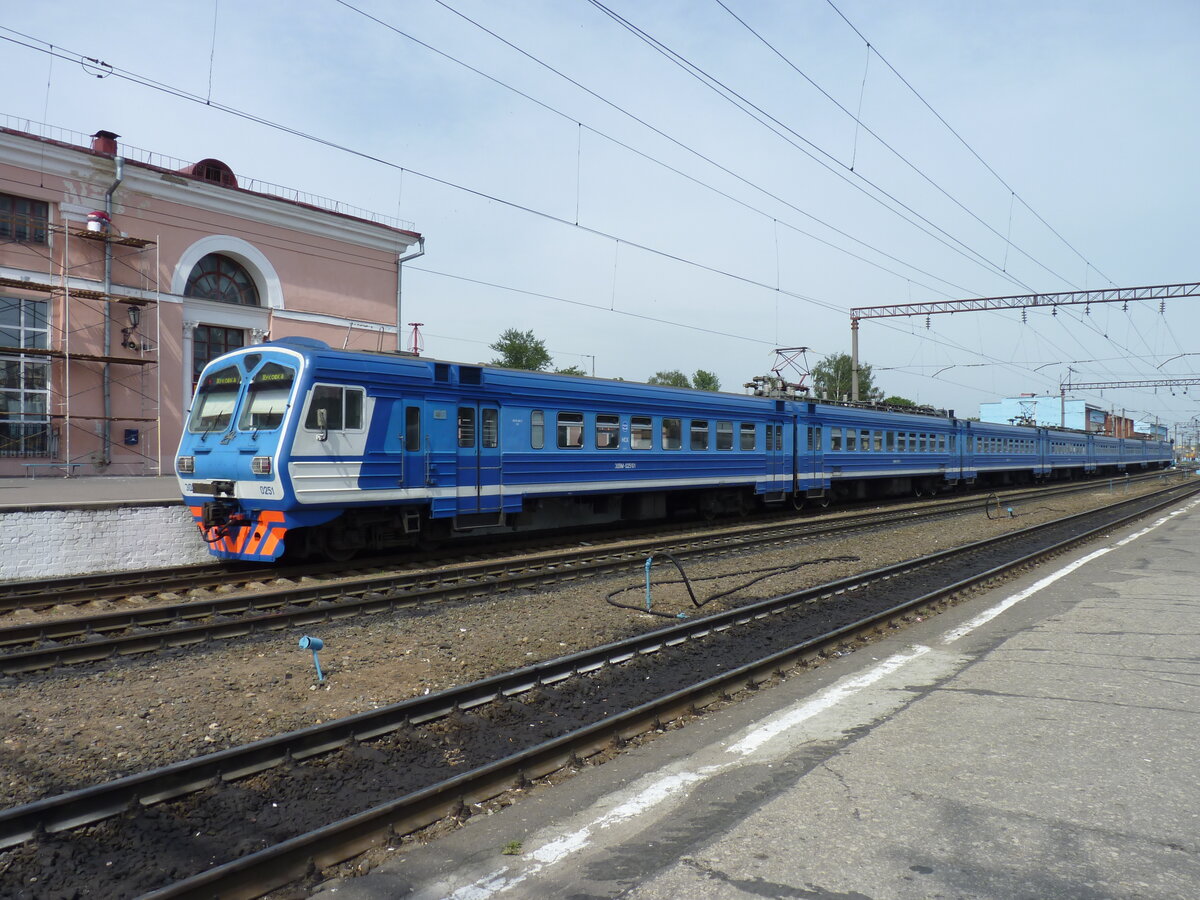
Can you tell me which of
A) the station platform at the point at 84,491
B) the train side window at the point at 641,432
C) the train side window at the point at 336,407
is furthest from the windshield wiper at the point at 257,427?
the train side window at the point at 641,432

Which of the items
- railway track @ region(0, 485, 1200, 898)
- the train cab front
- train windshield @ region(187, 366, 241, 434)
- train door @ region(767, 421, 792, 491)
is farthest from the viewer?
train door @ region(767, 421, 792, 491)

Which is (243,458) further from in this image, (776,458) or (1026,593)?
(776,458)

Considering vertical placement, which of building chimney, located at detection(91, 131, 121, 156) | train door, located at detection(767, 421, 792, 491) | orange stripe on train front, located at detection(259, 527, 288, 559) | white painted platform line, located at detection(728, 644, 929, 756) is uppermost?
building chimney, located at detection(91, 131, 121, 156)

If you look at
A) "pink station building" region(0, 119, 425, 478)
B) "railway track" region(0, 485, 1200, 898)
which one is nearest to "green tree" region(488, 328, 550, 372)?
"pink station building" region(0, 119, 425, 478)

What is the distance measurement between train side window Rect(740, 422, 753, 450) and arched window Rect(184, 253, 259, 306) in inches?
623

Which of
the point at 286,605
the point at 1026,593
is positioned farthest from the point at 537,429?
the point at 1026,593

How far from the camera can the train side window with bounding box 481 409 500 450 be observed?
13.8 meters

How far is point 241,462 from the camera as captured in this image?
11.2m

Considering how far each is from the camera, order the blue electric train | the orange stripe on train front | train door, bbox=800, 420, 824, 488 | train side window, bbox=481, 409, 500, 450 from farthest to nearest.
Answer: train door, bbox=800, 420, 824, 488
train side window, bbox=481, 409, 500, 450
the blue electric train
the orange stripe on train front

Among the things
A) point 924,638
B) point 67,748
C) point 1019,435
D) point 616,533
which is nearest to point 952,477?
point 1019,435

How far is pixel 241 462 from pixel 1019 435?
37634 millimetres

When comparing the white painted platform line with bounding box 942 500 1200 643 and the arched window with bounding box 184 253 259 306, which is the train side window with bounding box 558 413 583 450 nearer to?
the white painted platform line with bounding box 942 500 1200 643

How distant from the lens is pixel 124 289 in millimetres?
22844

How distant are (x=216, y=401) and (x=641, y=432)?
8.06m
